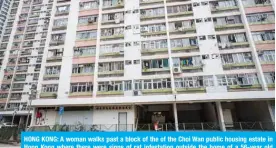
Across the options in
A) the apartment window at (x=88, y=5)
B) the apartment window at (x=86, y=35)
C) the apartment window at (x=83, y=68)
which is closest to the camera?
the apartment window at (x=83, y=68)

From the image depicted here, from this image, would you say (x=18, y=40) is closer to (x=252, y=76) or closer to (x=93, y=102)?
(x=93, y=102)

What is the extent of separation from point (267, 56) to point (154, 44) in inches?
467

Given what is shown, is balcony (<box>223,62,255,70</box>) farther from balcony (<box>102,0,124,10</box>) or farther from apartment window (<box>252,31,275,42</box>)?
balcony (<box>102,0,124,10</box>)

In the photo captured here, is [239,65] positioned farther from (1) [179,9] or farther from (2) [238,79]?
(1) [179,9]

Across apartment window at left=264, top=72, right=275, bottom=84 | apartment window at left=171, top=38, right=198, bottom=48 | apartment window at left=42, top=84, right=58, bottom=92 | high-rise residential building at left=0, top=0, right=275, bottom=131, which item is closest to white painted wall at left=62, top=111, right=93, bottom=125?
high-rise residential building at left=0, top=0, right=275, bottom=131

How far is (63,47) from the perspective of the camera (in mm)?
23016

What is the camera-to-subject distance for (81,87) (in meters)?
20.7

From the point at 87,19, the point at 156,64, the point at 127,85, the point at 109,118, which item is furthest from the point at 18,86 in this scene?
the point at 156,64

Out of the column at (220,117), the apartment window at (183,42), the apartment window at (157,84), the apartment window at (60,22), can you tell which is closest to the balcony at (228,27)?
the apartment window at (183,42)

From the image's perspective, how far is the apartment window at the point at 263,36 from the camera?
1960 cm

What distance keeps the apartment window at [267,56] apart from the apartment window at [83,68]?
722 inches

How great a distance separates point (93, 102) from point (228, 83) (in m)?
13.9

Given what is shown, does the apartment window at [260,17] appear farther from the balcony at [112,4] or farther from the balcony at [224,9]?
the balcony at [112,4]

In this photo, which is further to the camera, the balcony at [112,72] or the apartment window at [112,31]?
the apartment window at [112,31]
